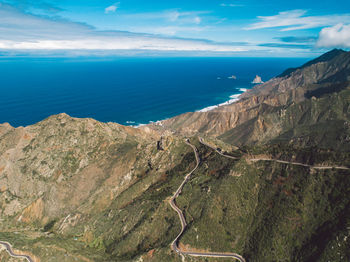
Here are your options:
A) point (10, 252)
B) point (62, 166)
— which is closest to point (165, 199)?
point (10, 252)

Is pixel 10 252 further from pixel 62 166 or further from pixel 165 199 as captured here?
pixel 165 199

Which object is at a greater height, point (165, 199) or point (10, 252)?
point (165, 199)

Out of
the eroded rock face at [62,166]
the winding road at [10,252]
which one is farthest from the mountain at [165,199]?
the winding road at [10,252]

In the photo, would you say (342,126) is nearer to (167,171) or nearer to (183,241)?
(167,171)

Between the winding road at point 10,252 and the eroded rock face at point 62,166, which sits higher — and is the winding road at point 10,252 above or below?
below

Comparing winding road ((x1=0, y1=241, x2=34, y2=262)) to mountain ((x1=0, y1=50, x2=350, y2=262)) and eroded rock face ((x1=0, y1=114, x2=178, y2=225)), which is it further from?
eroded rock face ((x1=0, y1=114, x2=178, y2=225))

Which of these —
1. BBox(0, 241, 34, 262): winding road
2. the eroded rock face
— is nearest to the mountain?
the eroded rock face

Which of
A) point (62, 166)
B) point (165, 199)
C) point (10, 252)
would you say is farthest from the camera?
point (62, 166)

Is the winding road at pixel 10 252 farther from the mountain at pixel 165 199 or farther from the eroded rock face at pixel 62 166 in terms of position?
the eroded rock face at pixel 62 166
